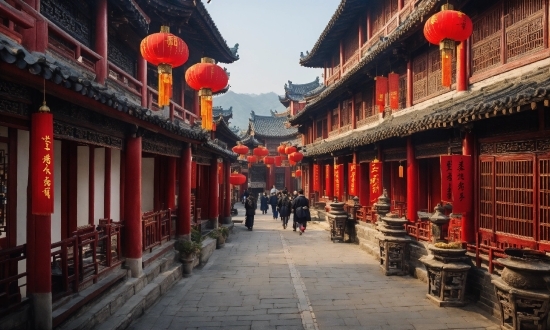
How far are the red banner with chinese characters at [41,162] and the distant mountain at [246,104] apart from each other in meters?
166

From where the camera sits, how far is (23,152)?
511 cm

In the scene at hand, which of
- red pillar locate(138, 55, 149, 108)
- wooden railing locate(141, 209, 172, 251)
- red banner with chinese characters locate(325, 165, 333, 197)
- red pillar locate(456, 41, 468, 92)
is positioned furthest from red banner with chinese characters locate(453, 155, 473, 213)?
red banner with chinese characters locate(325, 165, 333, 197)

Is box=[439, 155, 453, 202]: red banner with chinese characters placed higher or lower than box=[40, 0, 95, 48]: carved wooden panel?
lower

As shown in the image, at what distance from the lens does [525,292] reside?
4840 millimetres

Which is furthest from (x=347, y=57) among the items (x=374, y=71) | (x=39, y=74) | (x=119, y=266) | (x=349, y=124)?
(x=39, y=74)

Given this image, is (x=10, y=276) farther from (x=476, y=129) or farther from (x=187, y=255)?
(x=476, y=129)

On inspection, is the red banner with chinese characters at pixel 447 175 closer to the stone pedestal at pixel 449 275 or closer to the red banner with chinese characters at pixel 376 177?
the stone pedestal at pixel 449 275

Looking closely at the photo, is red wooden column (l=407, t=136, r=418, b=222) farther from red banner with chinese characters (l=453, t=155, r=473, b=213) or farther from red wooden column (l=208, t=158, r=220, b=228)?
red wooden column (l=208, t=158, r=220, b=228)

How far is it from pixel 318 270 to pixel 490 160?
4.51m

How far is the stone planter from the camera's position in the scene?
479 centimetres

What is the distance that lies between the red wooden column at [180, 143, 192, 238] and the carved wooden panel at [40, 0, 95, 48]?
3640 millimetres

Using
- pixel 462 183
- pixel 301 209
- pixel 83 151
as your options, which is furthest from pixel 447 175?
pixel 301 209

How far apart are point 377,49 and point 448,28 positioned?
4996 millimetres

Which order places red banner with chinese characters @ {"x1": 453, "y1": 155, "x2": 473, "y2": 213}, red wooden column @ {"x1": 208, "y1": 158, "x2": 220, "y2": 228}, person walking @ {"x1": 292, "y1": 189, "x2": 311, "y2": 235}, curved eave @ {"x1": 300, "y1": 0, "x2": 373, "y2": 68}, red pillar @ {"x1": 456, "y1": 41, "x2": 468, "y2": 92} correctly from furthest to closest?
curved eave @ {"x1": 300, "y1": 0, "x2": 373, "y2": 68}, person walking @ {"x1": 292, "y1": 189, "x2": 311, "y2": 235}, red wooden column @ {"x1": 208, "y1": 158, "x2": 220, "y2": 228}, red pillar @ {"x1": 456, "y1": 41, "x2": 468, "y2": 92}, red banner with chinese characters @ {"x1": 453, "y1": 155, "x2": 473, "y2": 213}
